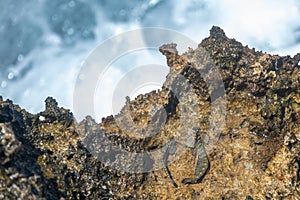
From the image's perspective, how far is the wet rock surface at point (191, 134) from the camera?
10.3 meters

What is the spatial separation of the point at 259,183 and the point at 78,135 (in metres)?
6.65

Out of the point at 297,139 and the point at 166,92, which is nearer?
the point at 297,139

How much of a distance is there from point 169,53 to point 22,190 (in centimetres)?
745

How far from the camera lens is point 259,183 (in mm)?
10273

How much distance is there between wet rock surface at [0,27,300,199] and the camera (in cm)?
1033

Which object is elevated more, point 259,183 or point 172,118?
point 172,118

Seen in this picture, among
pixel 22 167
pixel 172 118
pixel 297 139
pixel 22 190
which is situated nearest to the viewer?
pixel 22 190

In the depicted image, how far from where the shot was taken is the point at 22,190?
24.1 ft

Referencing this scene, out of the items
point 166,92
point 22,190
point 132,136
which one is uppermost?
point 166,92

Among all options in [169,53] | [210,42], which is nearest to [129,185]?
[169,53]

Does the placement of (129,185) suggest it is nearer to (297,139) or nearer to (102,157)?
(102,157)

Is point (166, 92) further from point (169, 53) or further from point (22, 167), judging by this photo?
point (22, 167)

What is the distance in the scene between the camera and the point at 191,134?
11.5m

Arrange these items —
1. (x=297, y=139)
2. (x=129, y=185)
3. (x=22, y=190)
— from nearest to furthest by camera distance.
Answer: (x=22, y=190)
(x=297, y=139)
(x=129, y=185)
